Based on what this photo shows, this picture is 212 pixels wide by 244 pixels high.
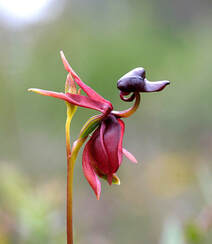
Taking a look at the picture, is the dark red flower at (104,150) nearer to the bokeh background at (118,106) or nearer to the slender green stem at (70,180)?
the slender green stem at (70,180)

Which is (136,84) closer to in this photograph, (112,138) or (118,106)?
(112,138)

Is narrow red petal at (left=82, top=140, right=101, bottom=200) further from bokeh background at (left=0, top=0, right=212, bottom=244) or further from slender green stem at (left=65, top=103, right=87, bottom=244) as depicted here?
bokeh background at (left=0, top=0, right=212, bottom=244)

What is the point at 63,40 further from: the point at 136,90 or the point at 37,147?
the point at 136,90

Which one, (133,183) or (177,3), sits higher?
(177,3)

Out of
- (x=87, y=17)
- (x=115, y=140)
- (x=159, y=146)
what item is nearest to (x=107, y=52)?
(x=159, y=146)

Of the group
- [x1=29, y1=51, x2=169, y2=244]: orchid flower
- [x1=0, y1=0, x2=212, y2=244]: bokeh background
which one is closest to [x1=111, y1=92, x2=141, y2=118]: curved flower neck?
[x1=29, y1=51, x2=169, y2=244]: orchid flower

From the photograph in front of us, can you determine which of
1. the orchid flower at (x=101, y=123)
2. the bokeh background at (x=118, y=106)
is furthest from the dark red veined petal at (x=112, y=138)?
the bokeh background at (x=118, y=106)
